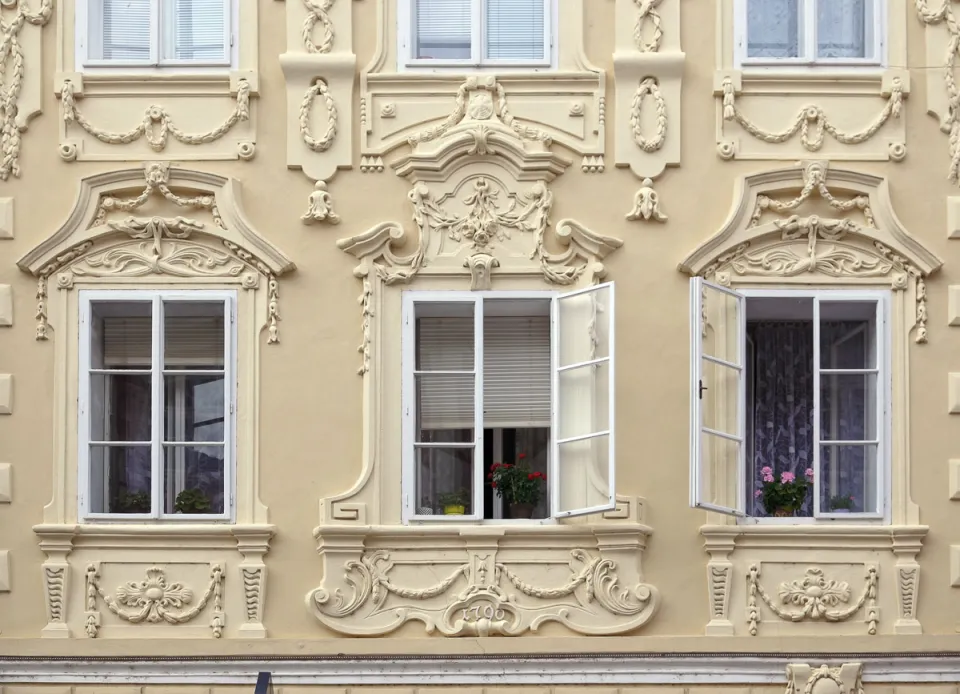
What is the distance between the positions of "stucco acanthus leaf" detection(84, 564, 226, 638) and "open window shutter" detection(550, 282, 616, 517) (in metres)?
2.59

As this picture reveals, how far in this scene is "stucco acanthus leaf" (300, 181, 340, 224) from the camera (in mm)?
16422

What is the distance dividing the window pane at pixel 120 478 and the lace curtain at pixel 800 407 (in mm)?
4609

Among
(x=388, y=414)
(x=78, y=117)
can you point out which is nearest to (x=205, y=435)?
(x=388, y=414)

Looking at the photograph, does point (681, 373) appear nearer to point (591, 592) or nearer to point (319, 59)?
point (591, 592)

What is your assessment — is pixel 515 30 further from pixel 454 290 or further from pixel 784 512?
pixel 784 512

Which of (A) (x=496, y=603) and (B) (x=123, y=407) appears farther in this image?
(B) (x=123, y=407)

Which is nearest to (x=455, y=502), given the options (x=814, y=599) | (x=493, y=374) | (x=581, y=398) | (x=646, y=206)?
(x=493, y=374)

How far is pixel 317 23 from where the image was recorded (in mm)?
16656

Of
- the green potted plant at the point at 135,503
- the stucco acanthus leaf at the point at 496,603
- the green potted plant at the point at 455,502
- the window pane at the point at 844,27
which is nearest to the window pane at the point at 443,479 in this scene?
the green potted plant at the point at 455,502

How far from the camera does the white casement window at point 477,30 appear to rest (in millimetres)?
16734

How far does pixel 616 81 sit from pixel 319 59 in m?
2.27

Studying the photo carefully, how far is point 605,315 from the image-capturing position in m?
16.1

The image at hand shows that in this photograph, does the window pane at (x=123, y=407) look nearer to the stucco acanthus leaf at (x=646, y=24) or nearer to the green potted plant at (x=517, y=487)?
the green potted plant at (x=517, y=487)

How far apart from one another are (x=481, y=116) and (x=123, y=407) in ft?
11.5
